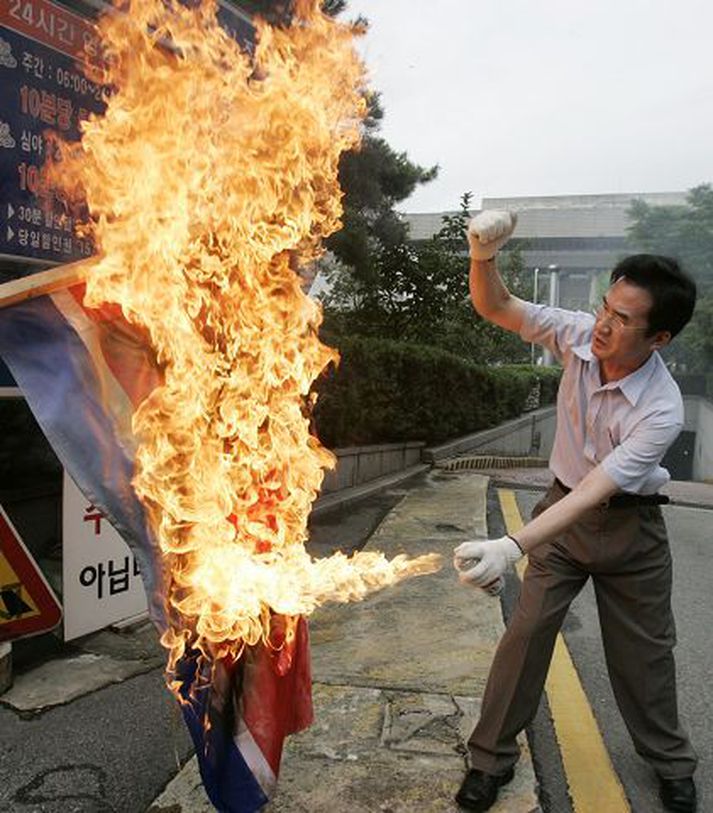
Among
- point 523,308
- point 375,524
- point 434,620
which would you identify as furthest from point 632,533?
point 375,524

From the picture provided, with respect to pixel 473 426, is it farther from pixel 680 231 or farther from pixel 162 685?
pixel 680 231

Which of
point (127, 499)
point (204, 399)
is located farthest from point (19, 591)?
point (204, 399)

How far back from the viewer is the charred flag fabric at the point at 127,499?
241 centimetres

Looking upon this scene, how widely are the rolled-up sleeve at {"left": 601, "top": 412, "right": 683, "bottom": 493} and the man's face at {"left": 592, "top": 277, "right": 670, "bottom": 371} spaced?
245 mm

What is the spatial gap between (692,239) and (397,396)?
82.8ft

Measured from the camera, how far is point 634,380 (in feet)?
9.45

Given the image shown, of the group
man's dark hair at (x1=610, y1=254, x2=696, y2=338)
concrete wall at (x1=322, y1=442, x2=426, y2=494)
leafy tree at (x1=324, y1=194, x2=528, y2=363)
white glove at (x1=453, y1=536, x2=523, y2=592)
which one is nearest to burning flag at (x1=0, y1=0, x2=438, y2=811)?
white glove at (x1=453, y1=536, x2=523, y2=592)

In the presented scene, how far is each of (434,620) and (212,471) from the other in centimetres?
247

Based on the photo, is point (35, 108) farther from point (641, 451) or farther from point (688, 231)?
point (688, 231)

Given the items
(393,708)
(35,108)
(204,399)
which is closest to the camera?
(204,399)

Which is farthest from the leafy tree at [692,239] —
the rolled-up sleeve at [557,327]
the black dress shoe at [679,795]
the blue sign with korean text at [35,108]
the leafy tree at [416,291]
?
the black dress shoe at [679,795]

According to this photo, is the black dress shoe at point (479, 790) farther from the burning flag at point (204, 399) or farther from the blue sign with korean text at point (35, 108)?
the blue sign with korean text at point (35, 108)

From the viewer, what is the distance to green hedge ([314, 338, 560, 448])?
28.6ft

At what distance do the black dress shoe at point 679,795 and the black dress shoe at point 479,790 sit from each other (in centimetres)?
65
